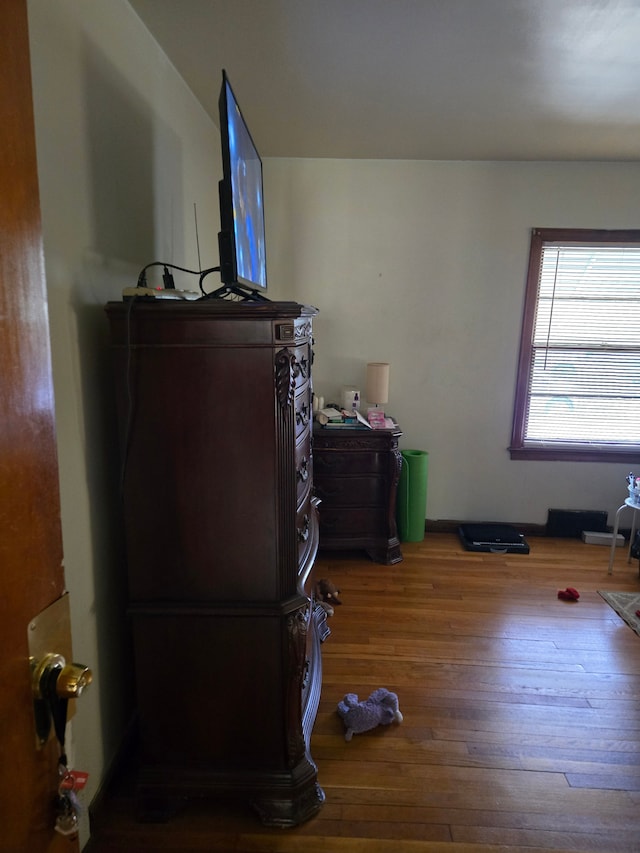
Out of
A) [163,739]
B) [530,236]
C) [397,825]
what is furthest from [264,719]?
[530,236]

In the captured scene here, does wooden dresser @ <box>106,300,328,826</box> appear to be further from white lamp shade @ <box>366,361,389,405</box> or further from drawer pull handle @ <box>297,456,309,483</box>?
white lamp shade @ <box>366,361,389,405</box>

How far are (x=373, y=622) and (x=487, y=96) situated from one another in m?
2.52

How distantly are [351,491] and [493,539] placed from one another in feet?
3.45

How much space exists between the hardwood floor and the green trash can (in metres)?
0.49

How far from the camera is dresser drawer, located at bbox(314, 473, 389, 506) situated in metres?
3.26

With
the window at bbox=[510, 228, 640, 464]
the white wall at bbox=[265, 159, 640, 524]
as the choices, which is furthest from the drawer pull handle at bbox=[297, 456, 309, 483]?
the window at bbox=[510, 228, 640, 464]

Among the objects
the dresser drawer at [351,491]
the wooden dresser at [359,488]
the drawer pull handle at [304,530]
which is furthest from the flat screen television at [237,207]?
the dresser drawer at [351,491]

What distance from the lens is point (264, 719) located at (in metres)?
1.54

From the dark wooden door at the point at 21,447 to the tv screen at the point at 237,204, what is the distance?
0.94 metres

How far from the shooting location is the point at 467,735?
6.25 ft

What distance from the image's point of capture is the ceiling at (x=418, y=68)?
5.60 feet

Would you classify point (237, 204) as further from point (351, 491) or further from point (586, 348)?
point (586, 348)

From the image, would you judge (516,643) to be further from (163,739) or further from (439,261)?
(439,261)

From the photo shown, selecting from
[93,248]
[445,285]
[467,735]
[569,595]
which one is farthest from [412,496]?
[93,248]
